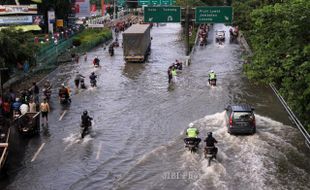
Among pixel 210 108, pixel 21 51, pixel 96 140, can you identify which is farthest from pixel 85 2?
pixel 96 140

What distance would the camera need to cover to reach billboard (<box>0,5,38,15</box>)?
200 feet

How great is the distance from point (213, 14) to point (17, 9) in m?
22.7

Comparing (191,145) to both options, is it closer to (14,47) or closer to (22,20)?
(14,47)

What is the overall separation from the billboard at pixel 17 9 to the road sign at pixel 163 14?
52.5ft

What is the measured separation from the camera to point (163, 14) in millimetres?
56594

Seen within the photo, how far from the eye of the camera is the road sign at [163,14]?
56281 millimetres

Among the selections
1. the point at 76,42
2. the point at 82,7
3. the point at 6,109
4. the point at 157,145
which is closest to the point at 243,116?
the point at 157,145

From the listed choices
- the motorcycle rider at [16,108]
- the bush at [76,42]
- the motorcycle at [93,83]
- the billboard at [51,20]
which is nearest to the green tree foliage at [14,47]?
the motorcycle at [93,83]

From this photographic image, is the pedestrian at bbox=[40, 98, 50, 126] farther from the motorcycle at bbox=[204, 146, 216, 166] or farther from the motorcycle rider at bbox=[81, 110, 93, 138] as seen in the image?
the motorcycle at bbox=[204, 146, 216, 166]

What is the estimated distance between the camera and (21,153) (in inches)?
1005

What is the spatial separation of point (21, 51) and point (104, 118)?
454 inches

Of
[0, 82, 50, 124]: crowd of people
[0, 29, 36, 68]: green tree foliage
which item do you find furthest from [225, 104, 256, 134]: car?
[0, 29, 36, 68]: green tree foliage

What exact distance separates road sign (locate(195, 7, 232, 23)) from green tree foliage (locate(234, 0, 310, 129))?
94.6ft

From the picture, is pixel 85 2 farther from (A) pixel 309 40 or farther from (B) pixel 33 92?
(A) pixel 309 40
